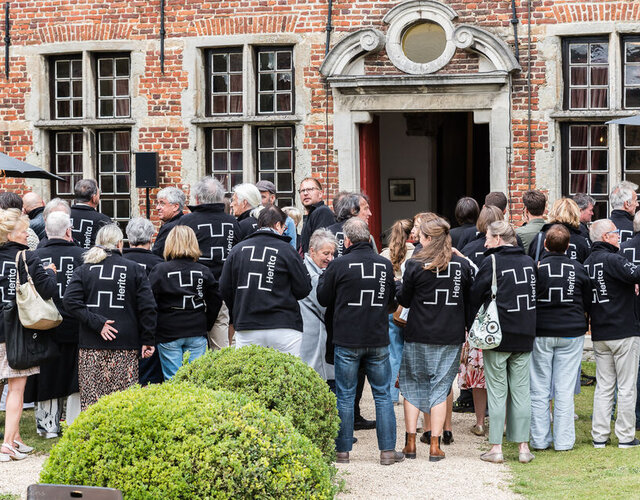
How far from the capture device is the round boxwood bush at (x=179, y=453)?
4.53 meters

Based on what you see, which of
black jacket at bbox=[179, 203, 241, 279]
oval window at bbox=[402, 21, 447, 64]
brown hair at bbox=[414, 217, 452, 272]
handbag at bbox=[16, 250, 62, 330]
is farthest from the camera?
oval window at bbox=[402, 21, 447, 64]

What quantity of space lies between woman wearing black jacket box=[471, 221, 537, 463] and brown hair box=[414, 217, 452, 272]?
1.14ft

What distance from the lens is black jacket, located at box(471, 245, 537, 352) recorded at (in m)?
7.33

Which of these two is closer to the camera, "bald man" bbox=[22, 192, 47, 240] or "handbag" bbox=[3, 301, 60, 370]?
"handbag" bbox=[3, 301, 60, 370]

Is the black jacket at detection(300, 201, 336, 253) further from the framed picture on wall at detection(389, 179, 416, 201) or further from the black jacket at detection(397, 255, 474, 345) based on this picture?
the framed picture on wall at detection(389, 179, 416, 201)

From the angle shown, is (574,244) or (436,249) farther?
(574,244)

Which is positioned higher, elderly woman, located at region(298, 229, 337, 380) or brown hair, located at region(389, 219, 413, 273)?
brown hair, located at region(389, 219, 413, 273)

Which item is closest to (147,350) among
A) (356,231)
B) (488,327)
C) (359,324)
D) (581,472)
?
(359,324)

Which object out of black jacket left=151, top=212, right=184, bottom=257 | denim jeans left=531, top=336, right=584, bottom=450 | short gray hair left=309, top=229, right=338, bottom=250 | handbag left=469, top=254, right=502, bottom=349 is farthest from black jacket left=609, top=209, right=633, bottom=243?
black jacket left=151, top=212, right=184, bottom=257

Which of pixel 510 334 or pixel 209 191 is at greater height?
pixel 209 191

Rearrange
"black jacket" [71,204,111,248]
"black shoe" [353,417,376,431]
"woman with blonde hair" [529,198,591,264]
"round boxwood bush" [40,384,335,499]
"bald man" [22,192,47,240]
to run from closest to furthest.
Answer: "round boxwood bush" [40,384,335,499] < "woman with blonde hair" [529,198,591,264] < "black shoe" [353,417,376,431] < "black jacket" [71,204,111,248] < "bald man" [22,192,47,240]

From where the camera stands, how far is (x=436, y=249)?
7246mm

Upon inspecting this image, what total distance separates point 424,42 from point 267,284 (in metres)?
5.63

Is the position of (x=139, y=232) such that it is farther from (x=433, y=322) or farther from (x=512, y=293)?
(x=512, y=293)
